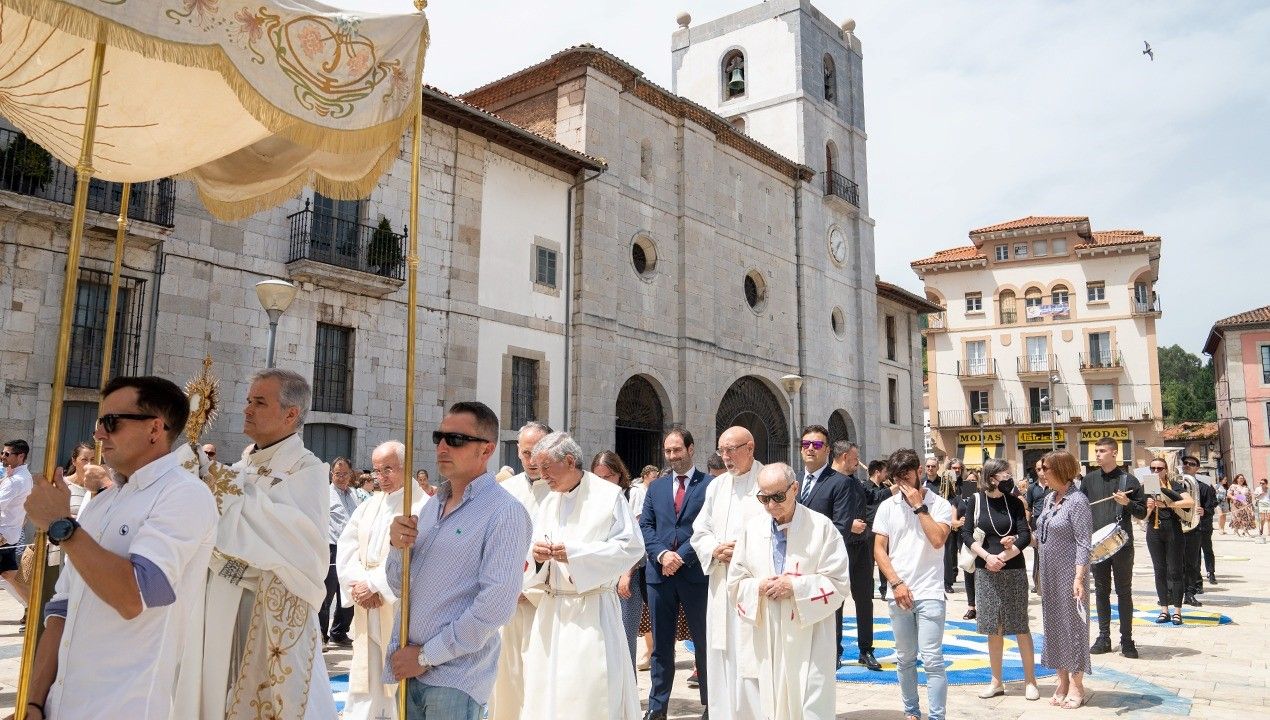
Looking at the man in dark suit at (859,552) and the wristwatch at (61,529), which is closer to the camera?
the wristwatch at (61,529)

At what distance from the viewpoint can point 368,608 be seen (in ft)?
15.8

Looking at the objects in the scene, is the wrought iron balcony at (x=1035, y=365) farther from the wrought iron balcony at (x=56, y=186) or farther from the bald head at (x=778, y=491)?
the bald head at (x=778, y=491)

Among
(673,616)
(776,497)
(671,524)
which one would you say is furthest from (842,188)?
(776,497)

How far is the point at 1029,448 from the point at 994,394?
3.29 metres

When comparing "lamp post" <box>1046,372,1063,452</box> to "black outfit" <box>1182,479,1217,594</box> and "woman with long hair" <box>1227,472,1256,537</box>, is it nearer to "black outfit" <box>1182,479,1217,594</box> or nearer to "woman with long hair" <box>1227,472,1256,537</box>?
"woman with long hair" <box>1227,472,1256,537</box>

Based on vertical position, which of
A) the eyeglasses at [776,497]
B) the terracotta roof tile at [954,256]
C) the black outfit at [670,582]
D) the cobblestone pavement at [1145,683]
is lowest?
the cobblestone pavement at [1145,683]

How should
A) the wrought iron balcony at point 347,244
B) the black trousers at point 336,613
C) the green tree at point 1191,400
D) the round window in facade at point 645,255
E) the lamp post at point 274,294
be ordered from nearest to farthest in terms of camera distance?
1. the black trousers at point 336,613
2. the lamp post at point 274,294
3. the wrought iron balcony at point 347,244
4. the round window in facade at point 645,255
5. the green tree at point 1191,400

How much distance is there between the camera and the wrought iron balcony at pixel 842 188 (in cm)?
2917

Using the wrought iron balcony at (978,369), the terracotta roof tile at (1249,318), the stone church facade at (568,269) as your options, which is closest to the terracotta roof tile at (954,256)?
the wrought iron balcony at (978,369)

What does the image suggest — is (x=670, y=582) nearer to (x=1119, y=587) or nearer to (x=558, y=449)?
(x=558, y=449)

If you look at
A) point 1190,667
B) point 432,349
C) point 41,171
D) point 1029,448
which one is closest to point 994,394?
point 1029,448

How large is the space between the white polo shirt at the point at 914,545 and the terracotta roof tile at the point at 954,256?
146ft

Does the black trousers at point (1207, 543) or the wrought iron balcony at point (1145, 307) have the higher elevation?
the wrought iron balcony at point (1145, 307)

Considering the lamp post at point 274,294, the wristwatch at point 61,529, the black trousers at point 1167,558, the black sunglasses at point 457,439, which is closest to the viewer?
the wristwatch at point 61,529
